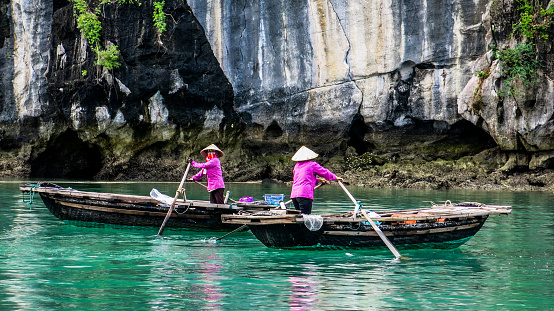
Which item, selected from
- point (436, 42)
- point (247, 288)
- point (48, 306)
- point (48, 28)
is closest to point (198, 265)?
point (247, 288)

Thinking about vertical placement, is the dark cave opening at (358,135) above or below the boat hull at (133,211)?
above

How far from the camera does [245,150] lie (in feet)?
79.2

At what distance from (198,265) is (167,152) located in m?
17.5

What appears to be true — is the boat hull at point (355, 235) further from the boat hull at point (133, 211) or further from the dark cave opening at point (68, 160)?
the dark cave opening at point (68, 160)

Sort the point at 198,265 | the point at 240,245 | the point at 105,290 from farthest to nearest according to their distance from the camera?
the point at 240,245 → the point at 198,265 → the point at 105,290

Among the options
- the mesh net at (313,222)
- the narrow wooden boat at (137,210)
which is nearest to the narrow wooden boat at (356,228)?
the mesh net at (313,222)

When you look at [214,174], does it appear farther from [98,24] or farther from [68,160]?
[68,160]

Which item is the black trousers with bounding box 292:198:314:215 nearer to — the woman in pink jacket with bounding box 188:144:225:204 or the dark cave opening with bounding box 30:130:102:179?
the woman in pink jacket with bounding box 188:144:225:204

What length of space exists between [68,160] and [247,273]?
68.3 feet

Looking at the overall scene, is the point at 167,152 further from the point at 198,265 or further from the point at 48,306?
the point at 48,306

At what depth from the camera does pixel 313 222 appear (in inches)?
292

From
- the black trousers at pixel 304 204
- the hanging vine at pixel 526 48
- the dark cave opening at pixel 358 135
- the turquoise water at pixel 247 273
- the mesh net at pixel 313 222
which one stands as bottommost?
the turquoise water at pixel 247 273

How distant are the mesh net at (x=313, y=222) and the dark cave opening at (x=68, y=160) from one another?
60.2 feet

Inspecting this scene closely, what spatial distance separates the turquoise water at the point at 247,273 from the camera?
514 centimetres
